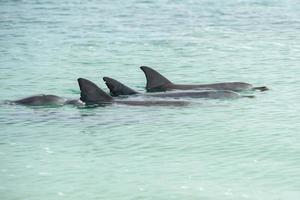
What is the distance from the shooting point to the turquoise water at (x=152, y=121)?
1305 cm

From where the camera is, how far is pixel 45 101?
19.2 meters

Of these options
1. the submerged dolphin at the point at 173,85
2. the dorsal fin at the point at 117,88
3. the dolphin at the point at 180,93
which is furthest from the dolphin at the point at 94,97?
the submerged dolphin at the point at 173,85

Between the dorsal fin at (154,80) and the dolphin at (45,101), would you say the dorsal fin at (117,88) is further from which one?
the dolphin at (45,101)

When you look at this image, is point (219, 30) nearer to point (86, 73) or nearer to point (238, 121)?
point (86, 73)

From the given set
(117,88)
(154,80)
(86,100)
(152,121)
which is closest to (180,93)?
(117,88)

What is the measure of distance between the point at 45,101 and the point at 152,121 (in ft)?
10.4

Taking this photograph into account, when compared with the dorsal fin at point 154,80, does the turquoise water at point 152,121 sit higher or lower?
lower

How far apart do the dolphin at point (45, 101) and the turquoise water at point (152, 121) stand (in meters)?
0.34

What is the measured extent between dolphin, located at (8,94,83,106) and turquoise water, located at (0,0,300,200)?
345 millimetres

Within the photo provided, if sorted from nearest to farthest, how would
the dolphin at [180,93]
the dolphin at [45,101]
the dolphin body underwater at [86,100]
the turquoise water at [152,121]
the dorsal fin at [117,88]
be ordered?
the turquoise water at [152,121], the dolphin body underwater at [86,100], the dolphin at [45,101], the dolphin at [180,93], the dorsal fin at [117,88]

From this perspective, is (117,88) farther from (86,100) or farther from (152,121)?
(152,121)

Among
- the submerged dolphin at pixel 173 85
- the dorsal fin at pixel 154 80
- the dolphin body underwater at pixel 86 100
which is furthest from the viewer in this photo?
the dorsal fin at pixel 154 80

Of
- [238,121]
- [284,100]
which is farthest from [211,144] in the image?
[284,100]

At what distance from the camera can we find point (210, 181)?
13.1m
